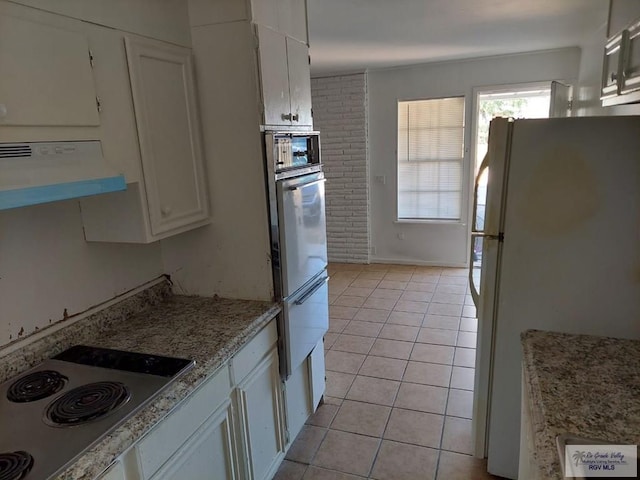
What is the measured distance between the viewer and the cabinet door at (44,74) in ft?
3.69

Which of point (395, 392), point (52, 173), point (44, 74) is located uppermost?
point (44, 74)

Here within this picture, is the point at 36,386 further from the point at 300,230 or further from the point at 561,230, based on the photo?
the point at 561,230

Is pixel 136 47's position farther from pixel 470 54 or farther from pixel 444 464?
pixel 470 54

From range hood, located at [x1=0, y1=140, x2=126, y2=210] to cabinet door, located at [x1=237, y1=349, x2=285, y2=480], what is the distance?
933mm

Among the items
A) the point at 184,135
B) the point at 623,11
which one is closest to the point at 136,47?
the point at 184,135

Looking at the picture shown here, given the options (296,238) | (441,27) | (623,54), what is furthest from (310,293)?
(441,27)

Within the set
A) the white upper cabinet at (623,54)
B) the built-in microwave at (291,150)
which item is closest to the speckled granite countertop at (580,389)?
the white upper cabinet at (623,54)

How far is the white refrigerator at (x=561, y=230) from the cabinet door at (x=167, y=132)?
1.28 m

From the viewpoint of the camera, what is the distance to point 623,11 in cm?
146

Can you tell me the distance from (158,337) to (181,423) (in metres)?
0.45

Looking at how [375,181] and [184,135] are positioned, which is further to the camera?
[375,181]

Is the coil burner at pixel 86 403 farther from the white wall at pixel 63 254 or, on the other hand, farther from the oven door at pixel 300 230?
the oven door at pixel 300 230

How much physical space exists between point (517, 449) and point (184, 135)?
2.06 metres

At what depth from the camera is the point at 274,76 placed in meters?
1.90
